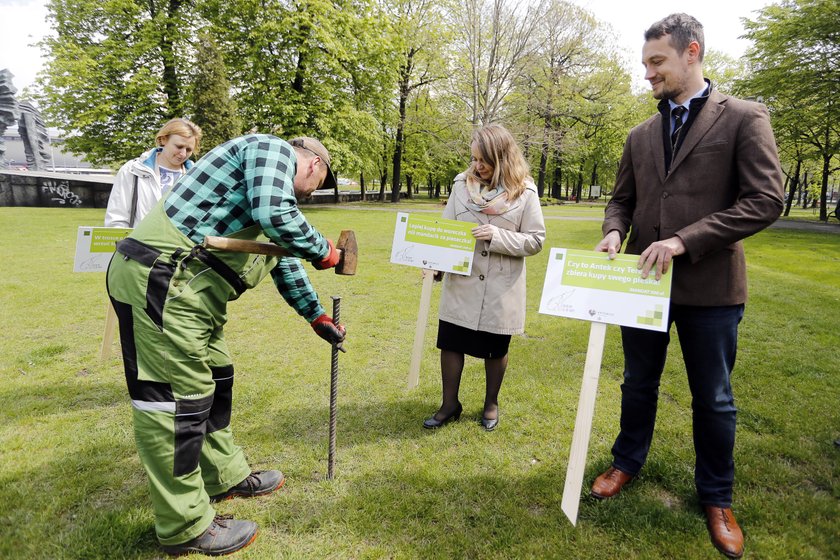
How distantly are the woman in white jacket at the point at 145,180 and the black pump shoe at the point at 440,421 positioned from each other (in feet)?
10.2

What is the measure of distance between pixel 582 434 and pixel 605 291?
2.33 ft

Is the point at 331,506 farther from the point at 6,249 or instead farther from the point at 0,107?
the point at 0,107

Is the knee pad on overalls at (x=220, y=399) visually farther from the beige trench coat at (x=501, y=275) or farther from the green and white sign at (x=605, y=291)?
the green and white sign at (x=605, y=291)

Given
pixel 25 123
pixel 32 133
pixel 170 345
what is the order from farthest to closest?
1. pixel 32 133
2. pixel 25 123
3. pixel 170 345

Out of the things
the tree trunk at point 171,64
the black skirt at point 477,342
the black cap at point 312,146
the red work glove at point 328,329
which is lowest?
the black skirt at point 477,342

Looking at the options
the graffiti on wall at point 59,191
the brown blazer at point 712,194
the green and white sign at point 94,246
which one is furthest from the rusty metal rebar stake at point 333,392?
the graffiti on wall at point 59,191

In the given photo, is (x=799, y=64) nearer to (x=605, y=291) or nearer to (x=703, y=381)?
(x=703, y=381)

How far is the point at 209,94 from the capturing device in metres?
19.2

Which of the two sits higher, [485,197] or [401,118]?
[401,118]

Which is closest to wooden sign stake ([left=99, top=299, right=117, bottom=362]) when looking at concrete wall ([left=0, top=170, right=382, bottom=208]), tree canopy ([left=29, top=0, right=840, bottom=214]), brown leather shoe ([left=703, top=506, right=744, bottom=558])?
brown leather shoe ([left=703, top=506, right=744, bottom=558])

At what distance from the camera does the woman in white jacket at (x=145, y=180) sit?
13.7ft

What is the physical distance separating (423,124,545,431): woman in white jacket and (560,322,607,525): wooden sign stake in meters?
1.23

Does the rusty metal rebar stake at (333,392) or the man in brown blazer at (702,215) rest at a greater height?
the man in brown blazer at (702,215)

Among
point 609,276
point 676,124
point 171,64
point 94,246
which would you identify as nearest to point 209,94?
point 171,64
